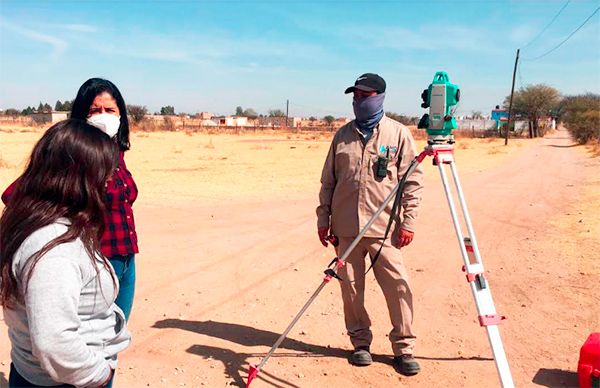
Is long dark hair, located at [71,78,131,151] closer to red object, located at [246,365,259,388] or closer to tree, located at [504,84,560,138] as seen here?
red object, located at [246,365,259,388]

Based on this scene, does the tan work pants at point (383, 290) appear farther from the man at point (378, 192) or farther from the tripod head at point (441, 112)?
the tripod head at point (441, 112)

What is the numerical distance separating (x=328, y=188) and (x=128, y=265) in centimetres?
161

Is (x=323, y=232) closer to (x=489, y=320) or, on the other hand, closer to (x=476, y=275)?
(x=476, y=275)

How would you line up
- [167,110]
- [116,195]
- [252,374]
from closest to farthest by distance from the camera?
[116,195] → [252,374] → [167,110]

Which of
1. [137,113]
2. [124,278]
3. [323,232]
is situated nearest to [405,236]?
[323,232]

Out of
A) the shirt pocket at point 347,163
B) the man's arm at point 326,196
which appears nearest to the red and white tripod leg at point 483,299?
the shirt pocket at point 347,163

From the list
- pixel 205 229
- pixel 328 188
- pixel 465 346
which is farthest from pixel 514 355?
pixel 205 229

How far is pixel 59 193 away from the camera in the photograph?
1.65 meters

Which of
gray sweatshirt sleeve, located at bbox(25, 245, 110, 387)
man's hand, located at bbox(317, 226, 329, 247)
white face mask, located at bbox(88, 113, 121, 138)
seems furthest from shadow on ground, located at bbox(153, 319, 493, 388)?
gray sweatshirt sleeve, located at bbox(25, 245, 110, 387)

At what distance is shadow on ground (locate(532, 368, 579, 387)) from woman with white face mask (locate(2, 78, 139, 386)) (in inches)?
111

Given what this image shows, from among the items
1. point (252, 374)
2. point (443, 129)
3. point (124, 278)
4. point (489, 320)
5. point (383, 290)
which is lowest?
point (252, 374)

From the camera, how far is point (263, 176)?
15.7 metres

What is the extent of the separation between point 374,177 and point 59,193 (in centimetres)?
232

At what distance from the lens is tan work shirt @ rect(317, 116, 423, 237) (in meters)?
3.56
